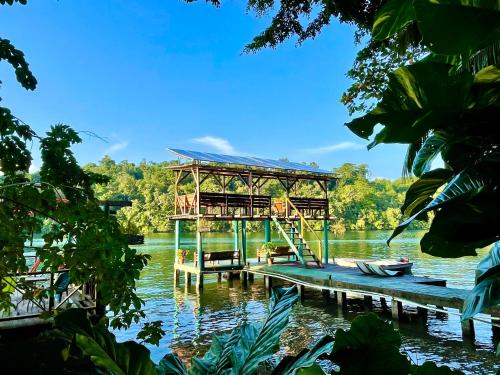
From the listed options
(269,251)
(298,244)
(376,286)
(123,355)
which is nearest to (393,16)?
(123,355)

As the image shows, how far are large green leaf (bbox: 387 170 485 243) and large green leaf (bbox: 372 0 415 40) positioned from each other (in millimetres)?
491

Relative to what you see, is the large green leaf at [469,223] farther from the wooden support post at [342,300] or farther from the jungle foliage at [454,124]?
the wooden support post at [342,300]

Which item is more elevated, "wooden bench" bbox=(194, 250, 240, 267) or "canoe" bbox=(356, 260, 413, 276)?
"wooden bench" bbox=(194, 250, 240, 267)

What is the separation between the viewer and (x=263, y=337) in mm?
1272

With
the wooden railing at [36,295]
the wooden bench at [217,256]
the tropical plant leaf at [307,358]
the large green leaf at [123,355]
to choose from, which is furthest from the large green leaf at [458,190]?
the wooden bench at [217,256]

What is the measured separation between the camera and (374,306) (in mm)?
12750

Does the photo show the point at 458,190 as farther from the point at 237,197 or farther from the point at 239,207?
the point at 239,207

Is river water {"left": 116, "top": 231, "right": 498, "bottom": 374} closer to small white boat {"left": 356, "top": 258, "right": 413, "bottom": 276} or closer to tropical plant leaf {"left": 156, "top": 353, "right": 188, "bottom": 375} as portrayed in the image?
small white boat {"left": 356, "top": 258, "right": 413, "bottom": 276}

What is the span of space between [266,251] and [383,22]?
17420 mm

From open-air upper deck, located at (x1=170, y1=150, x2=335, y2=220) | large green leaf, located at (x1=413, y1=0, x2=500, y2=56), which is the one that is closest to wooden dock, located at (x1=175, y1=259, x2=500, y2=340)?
open-air upper deck, located at (x1=170, y1=150, x2=335, y2=220)

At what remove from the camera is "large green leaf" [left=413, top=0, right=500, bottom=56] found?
73cm

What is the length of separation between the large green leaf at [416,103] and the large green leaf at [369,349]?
1.45 feet

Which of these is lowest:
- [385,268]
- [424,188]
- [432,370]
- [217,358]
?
[385,268]

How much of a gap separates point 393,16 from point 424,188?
1.73 ft
